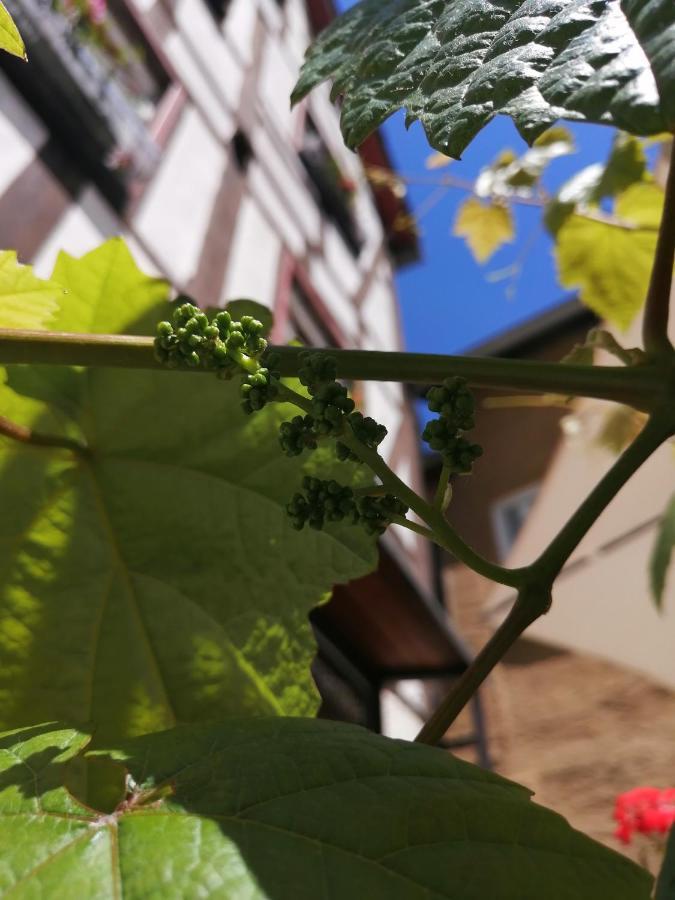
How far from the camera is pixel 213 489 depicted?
2.00 ft

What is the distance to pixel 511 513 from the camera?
241 inches

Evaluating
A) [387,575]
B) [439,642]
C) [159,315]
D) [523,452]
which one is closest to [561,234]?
[159,315]

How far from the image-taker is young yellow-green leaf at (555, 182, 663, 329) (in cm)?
125

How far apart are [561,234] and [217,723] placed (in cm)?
114

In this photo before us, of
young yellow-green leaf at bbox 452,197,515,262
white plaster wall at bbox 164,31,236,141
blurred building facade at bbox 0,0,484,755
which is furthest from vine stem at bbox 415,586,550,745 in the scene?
white plaster wall at bbox 164,31,236,141

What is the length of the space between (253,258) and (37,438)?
3.25m

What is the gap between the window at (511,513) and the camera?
5.98 metres

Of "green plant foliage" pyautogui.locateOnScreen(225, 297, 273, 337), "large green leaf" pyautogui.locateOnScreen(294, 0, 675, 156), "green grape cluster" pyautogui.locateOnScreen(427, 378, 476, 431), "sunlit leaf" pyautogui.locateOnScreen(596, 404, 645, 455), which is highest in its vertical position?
"large green leaf" pyautogui.locateOnScreen(294, 0, 675, 156)

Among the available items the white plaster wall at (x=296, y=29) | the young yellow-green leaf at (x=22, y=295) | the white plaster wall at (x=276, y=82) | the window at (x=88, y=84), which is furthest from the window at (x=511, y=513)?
the young yellow-green leaf at (x=22, y=295)

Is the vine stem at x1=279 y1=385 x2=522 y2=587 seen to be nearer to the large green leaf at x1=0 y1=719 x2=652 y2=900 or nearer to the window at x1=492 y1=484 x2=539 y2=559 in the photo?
the large green leaf at x1=0 y1=719 x2=652 y2=900

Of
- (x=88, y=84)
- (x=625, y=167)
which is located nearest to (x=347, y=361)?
(x=625, y=167)

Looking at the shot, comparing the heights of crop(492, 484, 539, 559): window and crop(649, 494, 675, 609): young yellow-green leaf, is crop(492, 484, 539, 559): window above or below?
below

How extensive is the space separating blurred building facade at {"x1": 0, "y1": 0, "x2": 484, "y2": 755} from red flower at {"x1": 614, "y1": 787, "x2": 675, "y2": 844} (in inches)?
20.9

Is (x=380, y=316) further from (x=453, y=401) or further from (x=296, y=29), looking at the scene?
(x=453, y=401)
